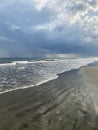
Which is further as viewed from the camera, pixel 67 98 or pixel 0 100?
pixel 67 98

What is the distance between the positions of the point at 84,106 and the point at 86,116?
2.51 metres

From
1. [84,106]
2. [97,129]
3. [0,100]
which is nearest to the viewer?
[97,129]

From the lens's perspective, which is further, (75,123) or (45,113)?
(45,113)

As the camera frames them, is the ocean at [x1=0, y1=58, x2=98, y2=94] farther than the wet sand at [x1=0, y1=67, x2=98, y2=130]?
Yes

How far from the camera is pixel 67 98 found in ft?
59.3

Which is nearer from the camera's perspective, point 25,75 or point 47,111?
point 47,111

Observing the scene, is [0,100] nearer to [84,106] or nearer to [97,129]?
[84,106]

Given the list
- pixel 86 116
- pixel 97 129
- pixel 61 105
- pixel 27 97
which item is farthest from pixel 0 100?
pixel 97 129

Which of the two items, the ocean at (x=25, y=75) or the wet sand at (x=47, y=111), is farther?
the ocean at (x=25, y=75)

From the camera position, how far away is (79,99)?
17828mm

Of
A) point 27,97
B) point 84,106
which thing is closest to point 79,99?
point 84,106

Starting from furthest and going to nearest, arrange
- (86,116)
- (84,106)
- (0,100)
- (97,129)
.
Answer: (0,100) → (84,106) → (86,116) → (97,129)

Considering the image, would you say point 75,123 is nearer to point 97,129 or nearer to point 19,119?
point 97,129

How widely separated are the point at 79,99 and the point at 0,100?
5786 mm
